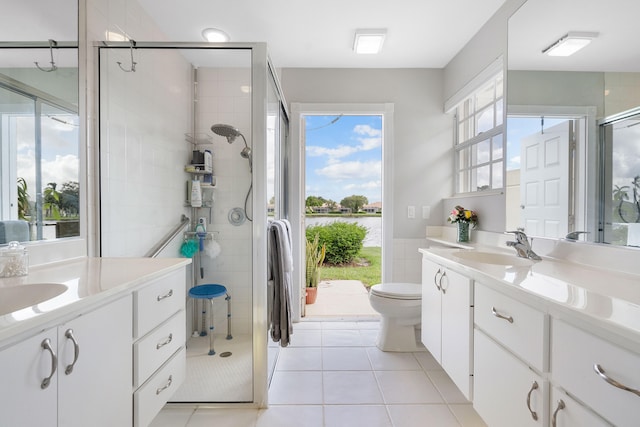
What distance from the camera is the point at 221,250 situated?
1876 millimetres

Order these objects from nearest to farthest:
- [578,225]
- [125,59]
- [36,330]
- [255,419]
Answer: [36,330] < [578,225] < [255,419] < [125,59]

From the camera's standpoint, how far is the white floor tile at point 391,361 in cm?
192

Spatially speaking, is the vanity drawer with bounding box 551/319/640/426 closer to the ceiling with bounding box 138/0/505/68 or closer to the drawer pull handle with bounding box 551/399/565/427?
the drawer pull handle with bounding box 551/399/565/427

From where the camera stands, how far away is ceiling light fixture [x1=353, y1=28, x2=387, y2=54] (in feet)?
6.77

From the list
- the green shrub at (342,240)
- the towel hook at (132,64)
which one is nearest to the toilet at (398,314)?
the towel hook at (132,64)

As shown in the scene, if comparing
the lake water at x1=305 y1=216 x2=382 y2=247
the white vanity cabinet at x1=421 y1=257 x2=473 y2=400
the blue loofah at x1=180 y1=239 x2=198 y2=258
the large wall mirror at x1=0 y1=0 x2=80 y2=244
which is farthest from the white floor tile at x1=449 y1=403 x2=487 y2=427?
the lake water at x1=305 y1=216 x2=382 y2=247

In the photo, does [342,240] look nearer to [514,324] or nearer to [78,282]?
[514,324]

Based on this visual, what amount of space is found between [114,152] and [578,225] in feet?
7.75

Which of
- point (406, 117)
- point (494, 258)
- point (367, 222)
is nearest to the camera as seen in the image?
point (494, 258)

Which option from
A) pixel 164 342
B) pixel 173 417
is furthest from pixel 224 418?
pixel 164 342

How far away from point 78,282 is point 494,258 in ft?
6.24

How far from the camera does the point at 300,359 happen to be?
203cm

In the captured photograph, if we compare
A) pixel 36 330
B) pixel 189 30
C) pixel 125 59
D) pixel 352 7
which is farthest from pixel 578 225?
pixel 189 30

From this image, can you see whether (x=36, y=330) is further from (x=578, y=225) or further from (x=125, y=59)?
(x=578, y=225)
